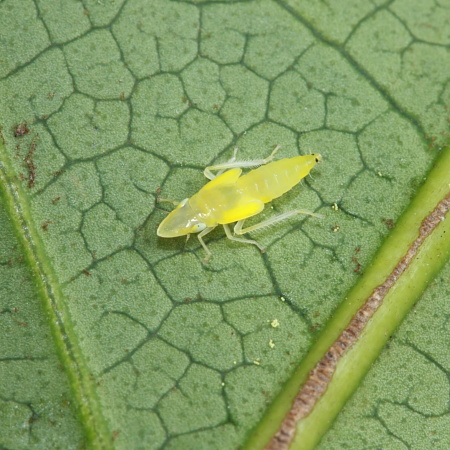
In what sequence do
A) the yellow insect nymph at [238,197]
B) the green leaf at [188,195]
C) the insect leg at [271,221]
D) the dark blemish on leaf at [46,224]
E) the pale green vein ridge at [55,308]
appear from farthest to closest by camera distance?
the insect leg at [271,221] → the yellow insect nymph at [238,197] → the dark blemish on leaf at [46,224] → the green leaf at [188,195] → the pale green vein ridge at [55,308]

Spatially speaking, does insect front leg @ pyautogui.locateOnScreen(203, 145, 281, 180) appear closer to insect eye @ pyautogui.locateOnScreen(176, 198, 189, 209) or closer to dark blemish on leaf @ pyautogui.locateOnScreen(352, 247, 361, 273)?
insect eye @ pyautogui.locateOnScreen(176, 198, 189, 209)

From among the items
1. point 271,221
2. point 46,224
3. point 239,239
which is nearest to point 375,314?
point 271,221

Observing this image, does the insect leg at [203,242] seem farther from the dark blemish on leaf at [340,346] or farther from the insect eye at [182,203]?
the dark blemish on leaf at [340,346]

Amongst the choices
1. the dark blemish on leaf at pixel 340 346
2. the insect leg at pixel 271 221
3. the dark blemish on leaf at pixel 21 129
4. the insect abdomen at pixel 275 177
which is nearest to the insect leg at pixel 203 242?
the insect leg at pixel 271 221

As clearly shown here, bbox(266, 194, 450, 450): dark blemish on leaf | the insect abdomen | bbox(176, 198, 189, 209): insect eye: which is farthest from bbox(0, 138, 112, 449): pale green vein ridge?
the insect abdomen

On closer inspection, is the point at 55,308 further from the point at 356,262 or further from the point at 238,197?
the point at 356,262

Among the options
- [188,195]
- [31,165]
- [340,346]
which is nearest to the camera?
[340,346]

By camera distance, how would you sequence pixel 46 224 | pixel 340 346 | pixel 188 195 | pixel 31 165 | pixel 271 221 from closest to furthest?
pixel 340 346
pixel 46 224
pixel 31 165
pixel 271 221
pixel 188 195
